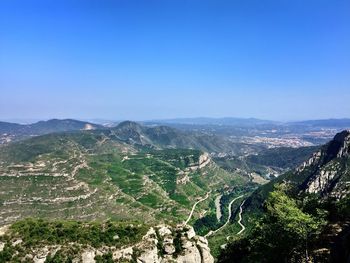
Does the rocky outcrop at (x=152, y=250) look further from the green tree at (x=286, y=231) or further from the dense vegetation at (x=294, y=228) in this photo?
the green tree at (x=286, y=231)

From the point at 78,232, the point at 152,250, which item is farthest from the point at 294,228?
the point at 78,232

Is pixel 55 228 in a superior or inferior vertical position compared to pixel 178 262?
superior

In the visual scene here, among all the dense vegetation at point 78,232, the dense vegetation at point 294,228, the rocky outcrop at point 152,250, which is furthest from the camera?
the dense vegetation at point 78,232

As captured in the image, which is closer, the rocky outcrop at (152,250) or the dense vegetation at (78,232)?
the rocky outcrop at (152,250)

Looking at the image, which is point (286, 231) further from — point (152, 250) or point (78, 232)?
point (78, 232)

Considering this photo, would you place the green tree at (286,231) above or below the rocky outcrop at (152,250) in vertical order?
above

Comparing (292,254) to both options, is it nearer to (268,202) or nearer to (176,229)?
(268,202)

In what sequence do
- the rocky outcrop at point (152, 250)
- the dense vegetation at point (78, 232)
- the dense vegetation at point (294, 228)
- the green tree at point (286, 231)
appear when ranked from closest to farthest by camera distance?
the green tree at point (286, 231) → the dense vegetation at point (294, 228) → the rocky outcrop at point (152, 250) → the dense vegetation at point (78, 232)

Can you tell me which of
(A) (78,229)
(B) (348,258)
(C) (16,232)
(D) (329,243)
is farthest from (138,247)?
(B) (348,258)

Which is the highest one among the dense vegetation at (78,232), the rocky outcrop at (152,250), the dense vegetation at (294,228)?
the dense vegetation at (294,228)

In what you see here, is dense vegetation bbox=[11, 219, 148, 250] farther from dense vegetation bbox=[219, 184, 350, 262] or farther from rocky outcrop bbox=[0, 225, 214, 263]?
dense vegetation bbox=[219, 184, 350, 262]

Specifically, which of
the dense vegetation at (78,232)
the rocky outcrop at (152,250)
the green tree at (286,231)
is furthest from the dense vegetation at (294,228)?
the dense vegetation at (78,232)
